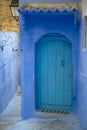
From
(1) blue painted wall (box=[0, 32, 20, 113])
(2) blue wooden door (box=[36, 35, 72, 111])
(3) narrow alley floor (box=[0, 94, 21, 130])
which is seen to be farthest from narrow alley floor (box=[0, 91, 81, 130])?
(1) blue painted wall (box=[0, 32, 20, 113])

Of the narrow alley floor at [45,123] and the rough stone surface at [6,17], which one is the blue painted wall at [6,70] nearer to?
the rough stone surface at [6,17]

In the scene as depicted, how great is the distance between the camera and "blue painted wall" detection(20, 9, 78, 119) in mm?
9008

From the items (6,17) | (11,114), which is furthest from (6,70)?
(6,17)

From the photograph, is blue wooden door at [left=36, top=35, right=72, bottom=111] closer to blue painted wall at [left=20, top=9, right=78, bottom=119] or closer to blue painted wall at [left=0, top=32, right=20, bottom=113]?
blue painted wall at [left=20, top=9, right=78, bottom=119]

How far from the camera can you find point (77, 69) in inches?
352

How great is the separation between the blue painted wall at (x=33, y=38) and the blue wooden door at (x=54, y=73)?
0.26 meters

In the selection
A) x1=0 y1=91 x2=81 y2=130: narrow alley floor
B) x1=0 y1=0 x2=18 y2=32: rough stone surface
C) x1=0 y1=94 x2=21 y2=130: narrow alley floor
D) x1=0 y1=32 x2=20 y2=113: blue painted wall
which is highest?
x1=0 y1=0 x2=18 y2=32: rough stone surface

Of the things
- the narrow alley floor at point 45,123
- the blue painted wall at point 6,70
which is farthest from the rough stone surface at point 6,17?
the narrow alley floor at point 45,123

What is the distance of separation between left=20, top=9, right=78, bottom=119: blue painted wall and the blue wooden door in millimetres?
260

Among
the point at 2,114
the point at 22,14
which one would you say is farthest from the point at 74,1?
the point at 2,114

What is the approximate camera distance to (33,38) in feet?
30.3

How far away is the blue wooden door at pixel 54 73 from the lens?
9297mm

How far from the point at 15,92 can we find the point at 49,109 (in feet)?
21.3

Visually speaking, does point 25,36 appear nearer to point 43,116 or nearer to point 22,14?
point 22,14
